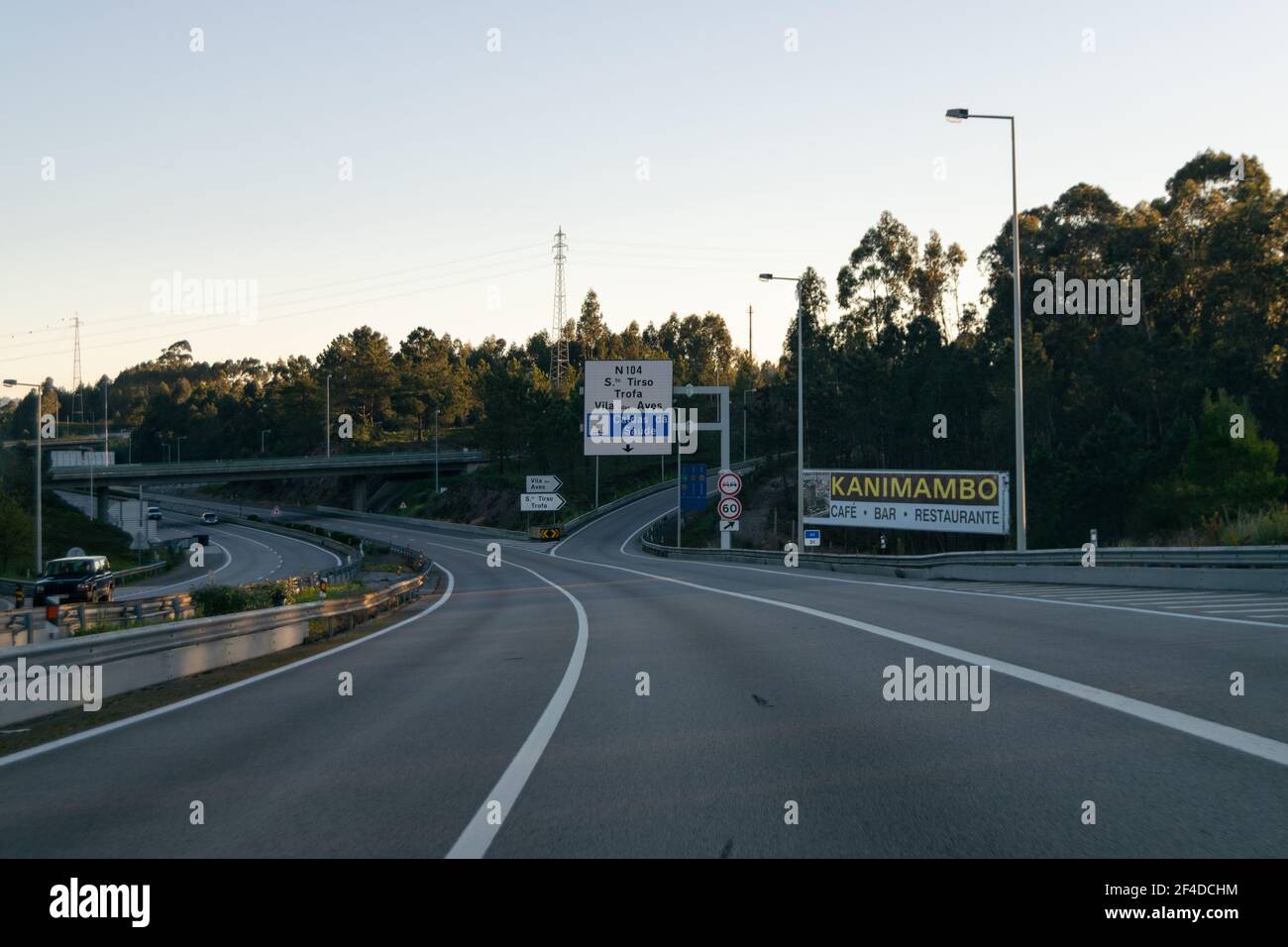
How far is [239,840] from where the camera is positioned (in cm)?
548

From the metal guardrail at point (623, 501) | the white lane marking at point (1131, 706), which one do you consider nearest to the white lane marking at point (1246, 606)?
the white lane marking at point (1131, 706)

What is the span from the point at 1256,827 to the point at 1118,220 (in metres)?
78.8

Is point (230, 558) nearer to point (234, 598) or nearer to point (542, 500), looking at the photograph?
point (542, 500)

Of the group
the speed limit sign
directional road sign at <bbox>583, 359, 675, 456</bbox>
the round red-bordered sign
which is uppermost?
directional road sign at <bbox>583, 359, 675, 456</bbox>

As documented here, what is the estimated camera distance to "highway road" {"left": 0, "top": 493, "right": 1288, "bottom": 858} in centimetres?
533

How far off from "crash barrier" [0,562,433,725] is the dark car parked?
21786mm

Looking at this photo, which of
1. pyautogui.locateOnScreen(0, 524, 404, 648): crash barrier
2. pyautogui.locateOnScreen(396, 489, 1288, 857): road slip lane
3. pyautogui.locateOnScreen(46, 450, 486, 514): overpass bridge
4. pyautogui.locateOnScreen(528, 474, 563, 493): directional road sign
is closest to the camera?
pyautogui.locateOnScreen(396, 489, 1288, 857): road slip lane

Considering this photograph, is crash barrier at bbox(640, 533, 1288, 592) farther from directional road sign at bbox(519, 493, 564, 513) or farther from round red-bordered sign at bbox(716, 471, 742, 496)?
directional road sign at bbox(519, 493, 564, 513)

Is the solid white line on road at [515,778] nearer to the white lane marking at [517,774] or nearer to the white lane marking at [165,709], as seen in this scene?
the white lane marking at [517,774]

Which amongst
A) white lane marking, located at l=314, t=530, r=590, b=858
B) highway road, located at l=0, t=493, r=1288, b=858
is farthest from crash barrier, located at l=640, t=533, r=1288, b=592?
white lane marking, located at l=314, t=530, r=590, b=858

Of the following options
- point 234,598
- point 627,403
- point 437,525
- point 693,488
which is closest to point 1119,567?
point 234,598

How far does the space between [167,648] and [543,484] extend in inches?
2467
